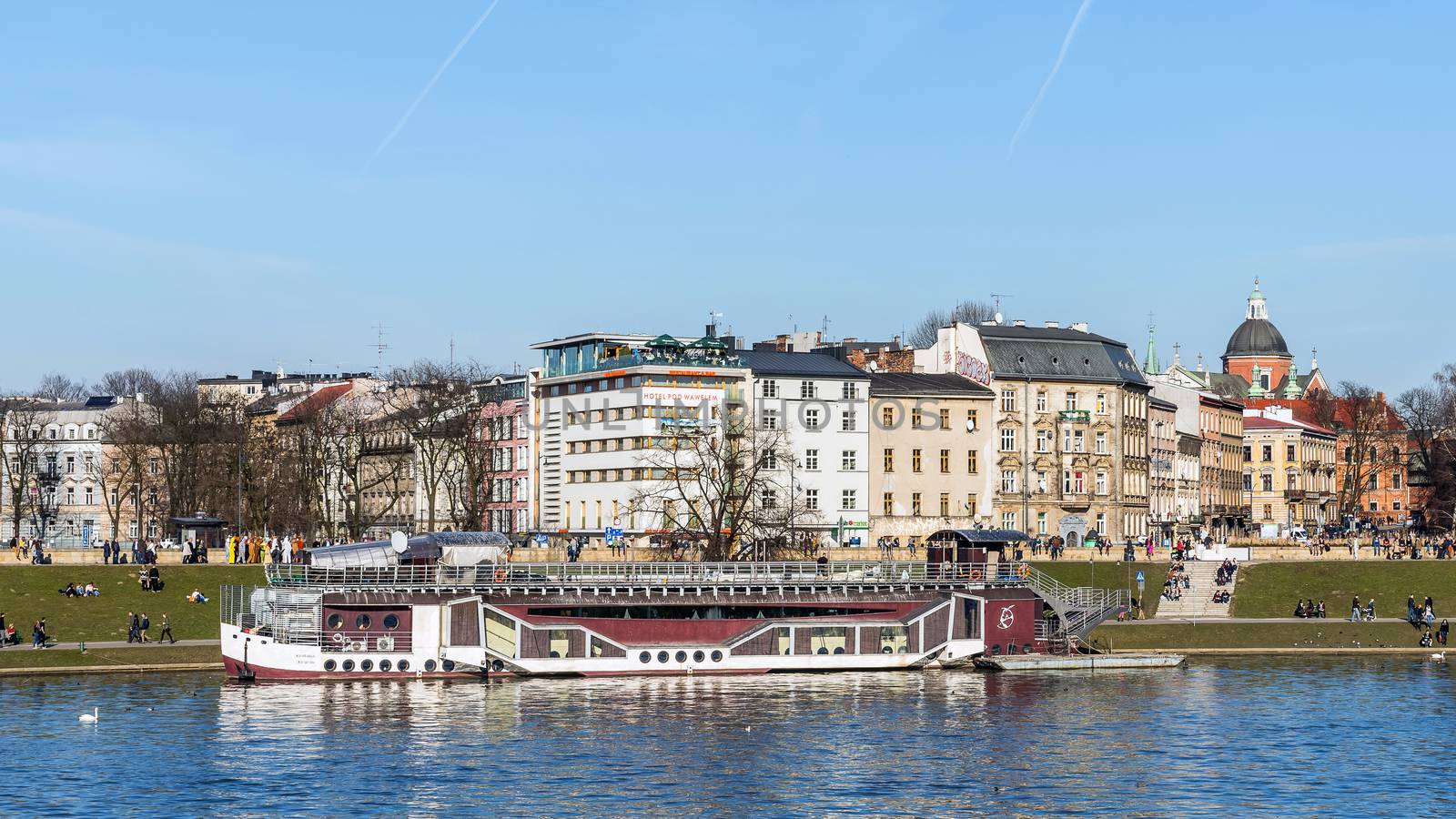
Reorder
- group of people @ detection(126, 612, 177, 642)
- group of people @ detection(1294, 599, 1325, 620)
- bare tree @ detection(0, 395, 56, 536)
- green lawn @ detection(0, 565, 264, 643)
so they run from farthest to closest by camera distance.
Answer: bare tree @ detection(0, 395, 56, 536), group of people @ detection(1294, 599, 1325, 620), green lawn @ detection(0, 565, 264, 643), group of people @ detection(126, 612, 177, 642)

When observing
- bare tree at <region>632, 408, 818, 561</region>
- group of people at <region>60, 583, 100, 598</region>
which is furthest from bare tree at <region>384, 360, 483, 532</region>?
group of people at <region>60, 583, 100, 598</region>

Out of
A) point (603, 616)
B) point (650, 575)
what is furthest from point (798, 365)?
point (603, 616)

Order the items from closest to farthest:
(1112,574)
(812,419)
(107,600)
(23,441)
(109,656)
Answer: (109,656) < (107,600) < (1112,574) < (812,419) < (23,441)

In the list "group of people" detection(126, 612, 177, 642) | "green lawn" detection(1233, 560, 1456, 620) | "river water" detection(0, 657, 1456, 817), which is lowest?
"river water" detection(0, 657, 1456, 817)

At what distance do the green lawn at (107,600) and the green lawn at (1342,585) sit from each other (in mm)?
56126

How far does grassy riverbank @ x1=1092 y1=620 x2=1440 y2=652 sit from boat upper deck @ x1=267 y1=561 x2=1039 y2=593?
8.69m

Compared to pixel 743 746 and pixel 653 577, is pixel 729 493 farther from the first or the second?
pixel 743 746

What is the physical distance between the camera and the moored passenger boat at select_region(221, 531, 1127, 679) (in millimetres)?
95125

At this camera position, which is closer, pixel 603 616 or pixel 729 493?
pixel 603 616

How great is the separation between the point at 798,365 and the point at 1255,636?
54.0 m

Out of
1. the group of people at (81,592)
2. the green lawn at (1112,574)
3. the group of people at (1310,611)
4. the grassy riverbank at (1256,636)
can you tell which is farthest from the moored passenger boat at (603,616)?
the green lawn at (1112,574)

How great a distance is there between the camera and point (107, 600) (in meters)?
109

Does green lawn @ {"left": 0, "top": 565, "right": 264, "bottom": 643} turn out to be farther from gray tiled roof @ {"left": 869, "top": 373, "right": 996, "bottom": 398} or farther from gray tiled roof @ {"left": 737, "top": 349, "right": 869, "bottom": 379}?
gray tiled roof @ {"left": 869, "top": 373, "right": 996, "bottom": 398}

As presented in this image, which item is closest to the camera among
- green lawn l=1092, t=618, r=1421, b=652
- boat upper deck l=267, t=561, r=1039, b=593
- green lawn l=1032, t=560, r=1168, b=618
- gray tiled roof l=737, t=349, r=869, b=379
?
boat upper deck l=267, t=561, r=1039, b=593
